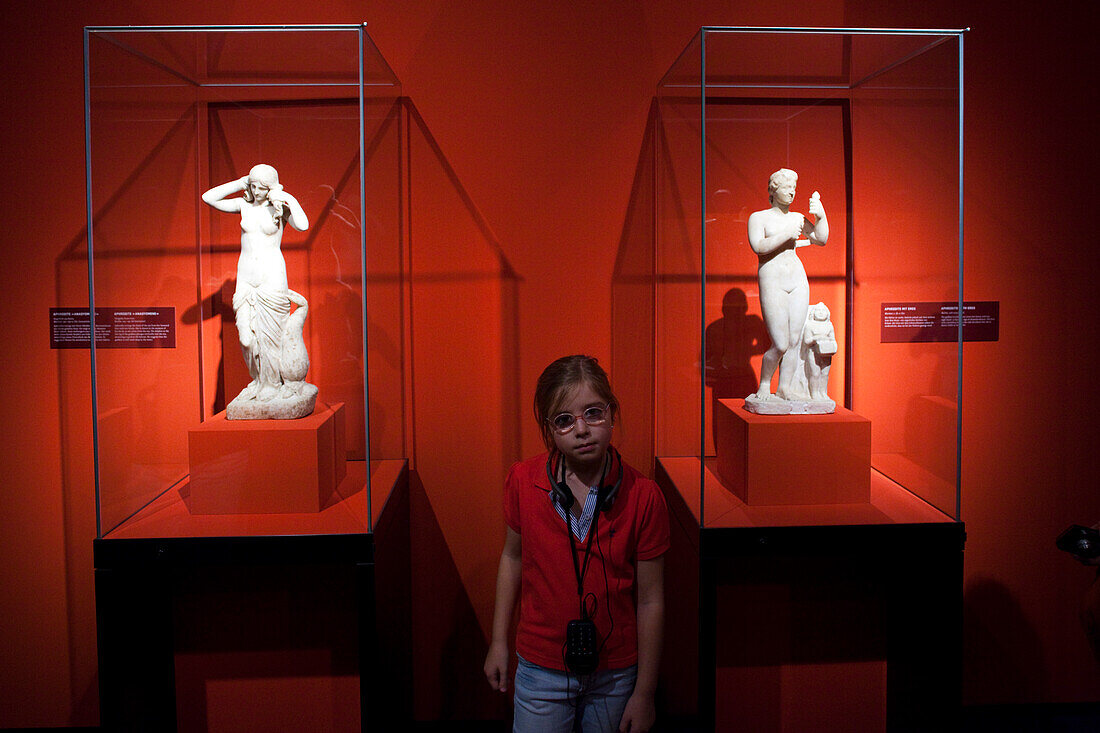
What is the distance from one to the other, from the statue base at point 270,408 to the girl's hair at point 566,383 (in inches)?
33.5

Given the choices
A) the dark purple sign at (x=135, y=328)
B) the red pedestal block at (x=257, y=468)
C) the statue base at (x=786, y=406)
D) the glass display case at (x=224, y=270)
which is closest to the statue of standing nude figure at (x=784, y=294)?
the statue base at (x=786, y=406)

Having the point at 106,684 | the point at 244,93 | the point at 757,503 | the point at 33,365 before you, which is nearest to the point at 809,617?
the point at 757,503

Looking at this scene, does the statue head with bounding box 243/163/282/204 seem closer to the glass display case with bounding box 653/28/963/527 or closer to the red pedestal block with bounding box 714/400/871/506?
the glass display case with bounding box 653/28/963/527

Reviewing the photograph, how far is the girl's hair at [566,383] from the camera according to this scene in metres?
1.82

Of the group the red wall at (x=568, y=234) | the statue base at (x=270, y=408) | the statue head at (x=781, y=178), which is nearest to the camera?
the statue base at (x=270, y=408)

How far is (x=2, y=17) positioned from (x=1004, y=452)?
3.75 meters

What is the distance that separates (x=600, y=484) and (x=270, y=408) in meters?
1.08

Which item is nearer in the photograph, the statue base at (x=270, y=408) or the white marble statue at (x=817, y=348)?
the statue base at (x=270, y=408)

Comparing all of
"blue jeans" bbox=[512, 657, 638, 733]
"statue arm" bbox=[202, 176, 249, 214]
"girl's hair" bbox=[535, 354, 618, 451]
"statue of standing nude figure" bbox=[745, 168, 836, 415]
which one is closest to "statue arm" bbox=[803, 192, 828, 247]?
"statue of standing nude figure" bbox=[745, 168, 836, 415]

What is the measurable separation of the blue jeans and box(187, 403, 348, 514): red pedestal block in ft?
2.60

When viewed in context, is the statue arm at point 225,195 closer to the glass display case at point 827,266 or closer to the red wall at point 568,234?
the red wall at point 568,234

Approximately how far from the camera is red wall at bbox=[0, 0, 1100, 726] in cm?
277

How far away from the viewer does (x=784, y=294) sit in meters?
2.50

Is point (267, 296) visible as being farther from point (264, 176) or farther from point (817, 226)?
point (817, 226)
